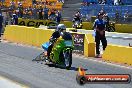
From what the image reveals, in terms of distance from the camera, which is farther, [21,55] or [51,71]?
[21,55]

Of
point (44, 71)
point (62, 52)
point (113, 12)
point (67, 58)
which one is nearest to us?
point (44, 71)

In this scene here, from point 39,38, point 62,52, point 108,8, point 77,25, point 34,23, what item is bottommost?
point 34,23

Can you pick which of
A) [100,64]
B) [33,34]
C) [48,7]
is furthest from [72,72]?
[48,7]

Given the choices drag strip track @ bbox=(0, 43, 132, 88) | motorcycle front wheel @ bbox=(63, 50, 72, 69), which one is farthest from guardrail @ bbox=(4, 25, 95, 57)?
motorcycle front wheel @ bbox=(63, 50, 72, 69)

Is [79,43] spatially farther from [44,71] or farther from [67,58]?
[44,71]

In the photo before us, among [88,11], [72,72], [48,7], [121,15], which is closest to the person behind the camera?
[72,72]

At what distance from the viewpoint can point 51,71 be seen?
45.6ft

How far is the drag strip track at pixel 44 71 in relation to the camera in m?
11.2

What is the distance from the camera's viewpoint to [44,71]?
13898 mm

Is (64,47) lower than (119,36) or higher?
higher

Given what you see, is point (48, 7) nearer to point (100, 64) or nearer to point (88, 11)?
point (88, 11)

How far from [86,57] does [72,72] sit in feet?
17.3

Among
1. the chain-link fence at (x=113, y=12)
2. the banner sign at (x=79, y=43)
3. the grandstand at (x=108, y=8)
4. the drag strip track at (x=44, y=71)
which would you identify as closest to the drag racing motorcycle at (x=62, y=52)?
the drag strip track at (x=44, y=71)

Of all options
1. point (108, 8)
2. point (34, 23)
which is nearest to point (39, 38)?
point (34, 23)
